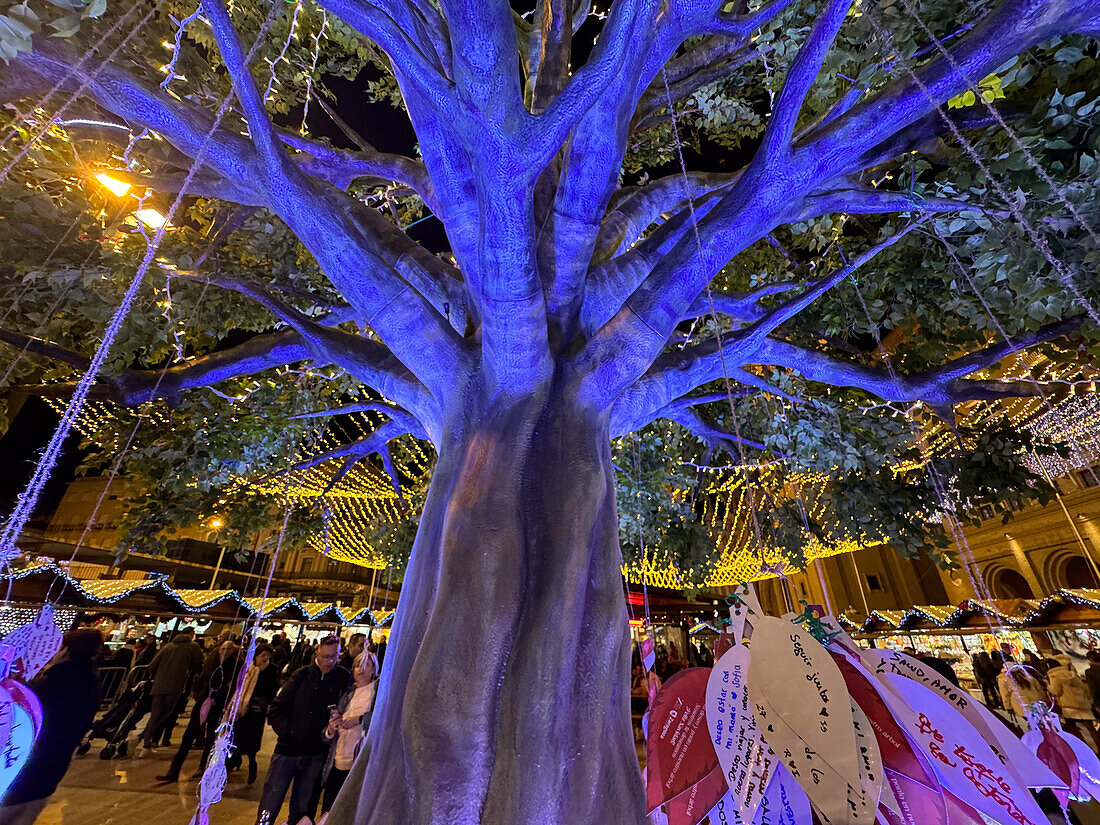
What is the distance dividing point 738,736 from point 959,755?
1.83 ft

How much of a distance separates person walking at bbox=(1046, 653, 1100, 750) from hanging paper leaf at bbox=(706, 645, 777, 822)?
28.2ft

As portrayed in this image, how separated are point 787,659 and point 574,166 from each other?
7.24 feet

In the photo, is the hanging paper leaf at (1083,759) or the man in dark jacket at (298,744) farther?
the man in dark jacket at (298,744)

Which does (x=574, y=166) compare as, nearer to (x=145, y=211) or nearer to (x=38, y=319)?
(x=145, y=211)

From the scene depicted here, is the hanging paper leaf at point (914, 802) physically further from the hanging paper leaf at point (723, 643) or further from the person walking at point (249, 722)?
the person walking at point (249, 722)

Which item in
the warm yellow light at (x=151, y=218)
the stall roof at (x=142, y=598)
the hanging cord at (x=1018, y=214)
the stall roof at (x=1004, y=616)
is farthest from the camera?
the stall roof at (x=1004, y=616)

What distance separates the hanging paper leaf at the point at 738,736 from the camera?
138 centimetres

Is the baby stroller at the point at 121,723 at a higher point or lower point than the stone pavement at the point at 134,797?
higher

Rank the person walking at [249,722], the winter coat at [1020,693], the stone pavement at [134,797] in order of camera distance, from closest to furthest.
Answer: the stone pavement at [134,797], the person walking at [249,722], the winter coat at [1020,693]

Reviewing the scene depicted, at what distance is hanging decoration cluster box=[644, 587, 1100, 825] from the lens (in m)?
1.27

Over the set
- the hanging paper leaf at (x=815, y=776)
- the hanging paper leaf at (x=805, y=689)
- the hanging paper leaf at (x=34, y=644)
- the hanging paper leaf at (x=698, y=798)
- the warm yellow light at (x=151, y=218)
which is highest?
the warm yellow light at (x=151, y=218)

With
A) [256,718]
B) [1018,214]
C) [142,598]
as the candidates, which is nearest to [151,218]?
[1018,214]

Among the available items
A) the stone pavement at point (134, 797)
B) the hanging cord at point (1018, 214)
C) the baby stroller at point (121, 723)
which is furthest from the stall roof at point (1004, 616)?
the baby stroller at point (121, 723)

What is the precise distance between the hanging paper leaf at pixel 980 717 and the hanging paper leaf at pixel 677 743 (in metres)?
0.54
